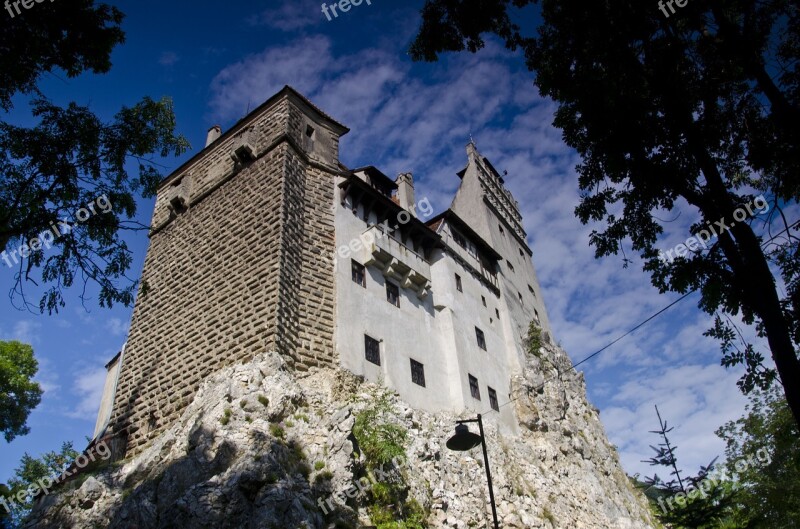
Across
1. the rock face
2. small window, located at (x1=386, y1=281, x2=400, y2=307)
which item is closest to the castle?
small window, located at (x1=386, y1=281, x2=400, y2=307)

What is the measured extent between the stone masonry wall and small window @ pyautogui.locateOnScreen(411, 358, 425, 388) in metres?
3.43

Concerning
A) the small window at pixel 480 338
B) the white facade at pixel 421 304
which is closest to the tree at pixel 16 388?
the white facade at pixel 421 304

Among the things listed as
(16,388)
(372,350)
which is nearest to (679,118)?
(372,350)

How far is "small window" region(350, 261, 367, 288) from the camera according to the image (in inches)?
766

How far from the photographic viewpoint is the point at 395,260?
67.2ft

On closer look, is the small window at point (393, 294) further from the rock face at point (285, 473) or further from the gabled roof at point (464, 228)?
the gabled roof at point (464, 228)

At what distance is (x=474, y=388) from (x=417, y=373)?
10.6 feet

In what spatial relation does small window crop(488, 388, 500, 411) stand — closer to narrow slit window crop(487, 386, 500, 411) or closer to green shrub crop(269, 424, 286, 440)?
narrow slit window crop(487, 386, 500, 411)

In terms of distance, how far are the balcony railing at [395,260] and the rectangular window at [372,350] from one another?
3.02m

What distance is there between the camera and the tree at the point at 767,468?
23.4 metres

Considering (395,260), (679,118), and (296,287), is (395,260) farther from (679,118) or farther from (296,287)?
(679,118)

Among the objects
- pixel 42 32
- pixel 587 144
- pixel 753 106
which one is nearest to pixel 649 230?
pixel 587 144

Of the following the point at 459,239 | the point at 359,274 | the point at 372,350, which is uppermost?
the point at 459,239

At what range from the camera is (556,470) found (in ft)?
73.1
